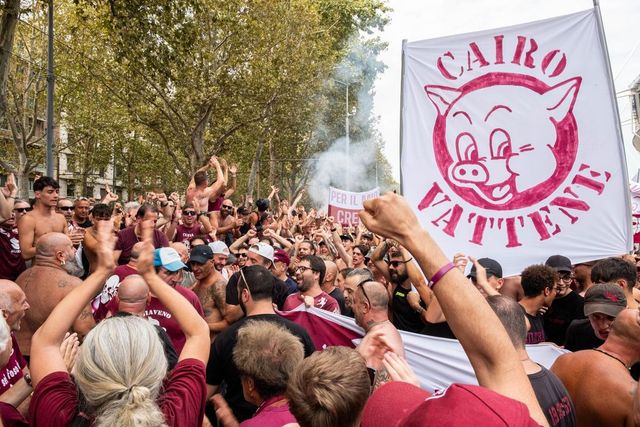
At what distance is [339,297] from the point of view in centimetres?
701

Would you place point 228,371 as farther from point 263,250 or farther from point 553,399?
point 263,250

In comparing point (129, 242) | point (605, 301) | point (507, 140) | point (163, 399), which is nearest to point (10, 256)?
point (129, 242)

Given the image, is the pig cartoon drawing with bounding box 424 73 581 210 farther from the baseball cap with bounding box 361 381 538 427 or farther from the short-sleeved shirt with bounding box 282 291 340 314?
the baseball cap with bounding box 361 381 538 427

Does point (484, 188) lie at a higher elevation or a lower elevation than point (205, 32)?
lower

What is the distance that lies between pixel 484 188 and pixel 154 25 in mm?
→ 8144

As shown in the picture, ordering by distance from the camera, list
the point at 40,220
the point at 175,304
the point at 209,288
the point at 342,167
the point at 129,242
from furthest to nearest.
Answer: the point at 342,167 → the point at 129,242 → the point at 40,220 → the point at 209,288 → the point at 175,304

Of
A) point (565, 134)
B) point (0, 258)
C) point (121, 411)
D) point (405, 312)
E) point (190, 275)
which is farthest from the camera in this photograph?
point (190, 275)

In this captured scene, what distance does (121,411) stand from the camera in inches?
87.2

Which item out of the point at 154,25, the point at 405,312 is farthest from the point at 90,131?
the point at 405,312

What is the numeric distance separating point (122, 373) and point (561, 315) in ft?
14.8

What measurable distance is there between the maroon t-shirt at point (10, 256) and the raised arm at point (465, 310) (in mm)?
5883

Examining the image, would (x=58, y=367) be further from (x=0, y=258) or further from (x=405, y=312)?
(x=0, y=258)

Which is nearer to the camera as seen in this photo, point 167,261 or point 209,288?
point 167,261

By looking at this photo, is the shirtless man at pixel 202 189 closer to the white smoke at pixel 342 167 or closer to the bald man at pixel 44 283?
the bald man at pixel 44 283
